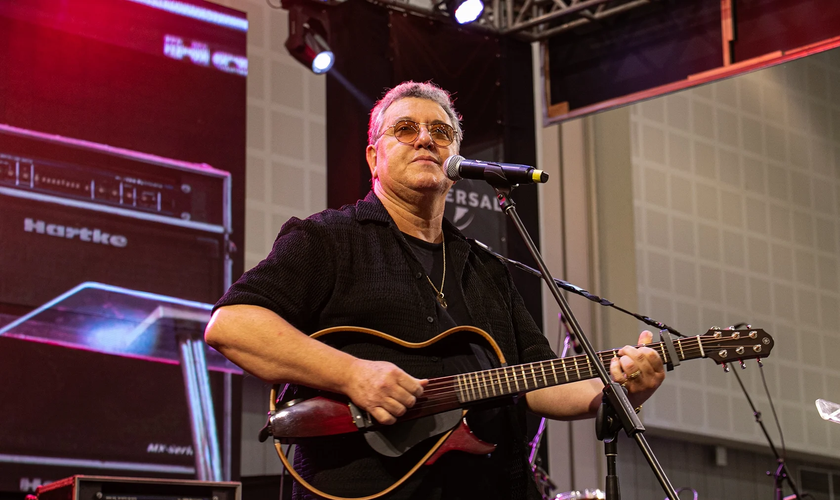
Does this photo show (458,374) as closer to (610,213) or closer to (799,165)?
(610,213)

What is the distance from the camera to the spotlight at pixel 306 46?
17.0ft

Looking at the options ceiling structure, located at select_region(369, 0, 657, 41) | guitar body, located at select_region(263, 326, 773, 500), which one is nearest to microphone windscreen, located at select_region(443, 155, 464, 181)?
guitar body, located at select_region(263, 326, 773, 500)

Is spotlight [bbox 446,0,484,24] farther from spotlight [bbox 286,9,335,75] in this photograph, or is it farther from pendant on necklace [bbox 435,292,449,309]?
pendant on necklace [bbox 435,292,449,309]

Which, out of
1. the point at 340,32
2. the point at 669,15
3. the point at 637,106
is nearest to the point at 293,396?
the point at 340,32

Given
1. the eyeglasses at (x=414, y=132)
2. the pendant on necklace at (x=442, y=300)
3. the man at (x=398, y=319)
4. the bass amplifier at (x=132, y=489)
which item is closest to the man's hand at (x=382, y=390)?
the man at (x=398, y=319)

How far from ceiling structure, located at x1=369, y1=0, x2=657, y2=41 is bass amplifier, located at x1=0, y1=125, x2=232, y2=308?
1.73 m

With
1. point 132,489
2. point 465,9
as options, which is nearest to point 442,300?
point 132,489

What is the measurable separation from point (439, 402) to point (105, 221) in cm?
267

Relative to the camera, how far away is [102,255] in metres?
4.41

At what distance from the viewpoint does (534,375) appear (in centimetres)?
236

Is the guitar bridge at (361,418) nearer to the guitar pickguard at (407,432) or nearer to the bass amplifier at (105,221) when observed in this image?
the guitar pickguard at (407,432)

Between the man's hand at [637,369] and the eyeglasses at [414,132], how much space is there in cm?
83

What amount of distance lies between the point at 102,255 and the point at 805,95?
569cm

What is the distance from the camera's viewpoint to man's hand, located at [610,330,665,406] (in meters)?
2.34
